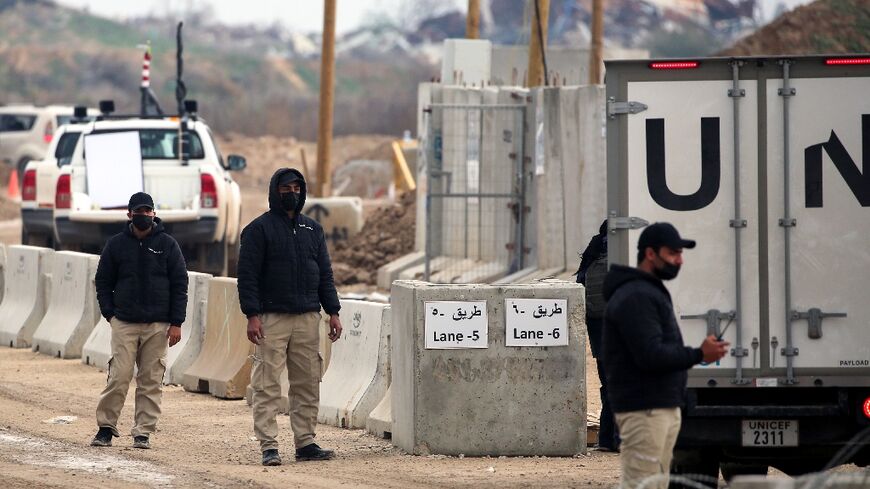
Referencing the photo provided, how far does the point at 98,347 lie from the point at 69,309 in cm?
133

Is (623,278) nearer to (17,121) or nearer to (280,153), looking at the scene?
(17,121)

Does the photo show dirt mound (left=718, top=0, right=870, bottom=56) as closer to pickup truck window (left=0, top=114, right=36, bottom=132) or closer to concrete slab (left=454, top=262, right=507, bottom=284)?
concrete slab (left=454, top=262, right=507, bottom=284)

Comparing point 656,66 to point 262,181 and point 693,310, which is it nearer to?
point 693,310

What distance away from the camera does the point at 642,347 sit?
7645 millimetres

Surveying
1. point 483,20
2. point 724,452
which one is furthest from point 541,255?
point 483,20

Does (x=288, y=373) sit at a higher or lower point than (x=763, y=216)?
lower

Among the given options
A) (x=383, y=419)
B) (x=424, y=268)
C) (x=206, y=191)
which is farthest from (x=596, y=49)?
(x=383, y=419)

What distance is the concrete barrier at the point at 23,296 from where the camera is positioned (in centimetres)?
1942

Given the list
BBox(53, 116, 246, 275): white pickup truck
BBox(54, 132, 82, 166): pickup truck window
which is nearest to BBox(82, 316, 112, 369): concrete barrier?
BBox(53, 116, 246, 275): white pickup truck

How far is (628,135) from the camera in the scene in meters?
9.57

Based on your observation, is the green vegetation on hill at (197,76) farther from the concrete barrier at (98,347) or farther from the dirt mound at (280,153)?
the concrete barrier at (98,347)

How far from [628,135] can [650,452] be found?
233cm

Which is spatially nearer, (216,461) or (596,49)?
(216,461)

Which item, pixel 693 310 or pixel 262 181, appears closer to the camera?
pixel 693 310
